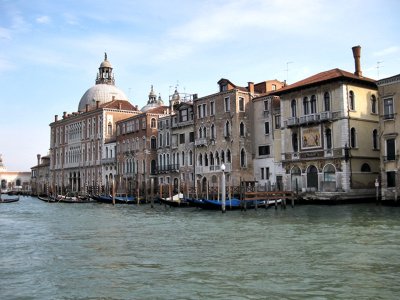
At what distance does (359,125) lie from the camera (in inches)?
1139

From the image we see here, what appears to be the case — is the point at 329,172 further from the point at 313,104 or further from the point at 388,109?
the point at 388,109

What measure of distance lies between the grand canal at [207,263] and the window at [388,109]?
10.5 metres

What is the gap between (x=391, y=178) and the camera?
25422 millimetres

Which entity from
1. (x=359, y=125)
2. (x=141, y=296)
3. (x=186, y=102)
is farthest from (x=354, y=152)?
(x=141, y=296)

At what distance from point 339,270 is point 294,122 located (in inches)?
890

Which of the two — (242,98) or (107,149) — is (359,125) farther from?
(107,149)

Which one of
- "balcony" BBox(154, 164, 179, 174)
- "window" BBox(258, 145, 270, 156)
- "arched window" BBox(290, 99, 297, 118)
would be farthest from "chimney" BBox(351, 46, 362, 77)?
"balcony" BBox(154, 164, 179, 174)

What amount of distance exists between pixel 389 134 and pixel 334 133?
12.1 feet

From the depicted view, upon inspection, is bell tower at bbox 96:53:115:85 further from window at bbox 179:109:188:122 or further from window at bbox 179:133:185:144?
window at bbox 179:133:185:144

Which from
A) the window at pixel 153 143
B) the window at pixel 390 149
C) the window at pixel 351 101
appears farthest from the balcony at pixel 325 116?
the window at pixel 153 143

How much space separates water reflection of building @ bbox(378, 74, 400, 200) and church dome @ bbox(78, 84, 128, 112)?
41.4m

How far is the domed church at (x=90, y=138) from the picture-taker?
2127 inches

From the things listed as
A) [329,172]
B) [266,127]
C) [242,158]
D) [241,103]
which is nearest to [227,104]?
[241,103]

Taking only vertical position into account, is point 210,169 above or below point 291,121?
below
